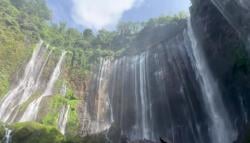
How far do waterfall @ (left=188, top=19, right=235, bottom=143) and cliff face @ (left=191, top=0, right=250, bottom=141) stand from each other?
654mm

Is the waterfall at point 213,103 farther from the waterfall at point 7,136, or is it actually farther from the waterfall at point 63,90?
the waterfall at point 7,136

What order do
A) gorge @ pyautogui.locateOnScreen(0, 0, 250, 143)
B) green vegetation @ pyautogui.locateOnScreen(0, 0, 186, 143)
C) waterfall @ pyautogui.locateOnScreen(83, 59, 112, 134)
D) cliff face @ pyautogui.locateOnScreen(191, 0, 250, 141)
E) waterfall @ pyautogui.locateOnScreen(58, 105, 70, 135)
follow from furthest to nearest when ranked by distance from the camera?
waterfall @ pyautogui.locateOnScreen(83, 59, 112, 134), waterfall @ pyautogui.locateOnScreen(58, 105, 70, 135), gorge @ pyautogui.locateOnScreen(0, 0, 250, 143), cliff face @ pyautogui.locateOnScreen(191, 0, 250, 141), green vegetation @ pyautogui.locateOnScreen(0, 0, 186, 143)

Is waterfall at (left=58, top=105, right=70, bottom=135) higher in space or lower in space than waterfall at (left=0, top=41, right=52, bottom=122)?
lower

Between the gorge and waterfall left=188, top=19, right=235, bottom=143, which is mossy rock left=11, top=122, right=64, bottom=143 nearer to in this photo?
the gorge

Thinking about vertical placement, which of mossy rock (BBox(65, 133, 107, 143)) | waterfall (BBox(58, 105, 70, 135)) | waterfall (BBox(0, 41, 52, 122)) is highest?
waterfall (BBox(0, 41, 52, 122))

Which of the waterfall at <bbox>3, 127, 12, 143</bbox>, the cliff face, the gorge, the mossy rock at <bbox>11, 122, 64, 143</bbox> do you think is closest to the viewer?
Answer: the mossy rock at <bbox>11, 122, 64, 143</bbox>

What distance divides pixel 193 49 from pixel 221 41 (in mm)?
4712

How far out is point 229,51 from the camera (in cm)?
2681

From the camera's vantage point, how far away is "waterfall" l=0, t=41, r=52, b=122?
2947 cm

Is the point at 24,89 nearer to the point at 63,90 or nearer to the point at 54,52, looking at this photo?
the point at 63,90

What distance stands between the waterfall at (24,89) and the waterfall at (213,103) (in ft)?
54.2

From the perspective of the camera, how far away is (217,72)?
2827cm

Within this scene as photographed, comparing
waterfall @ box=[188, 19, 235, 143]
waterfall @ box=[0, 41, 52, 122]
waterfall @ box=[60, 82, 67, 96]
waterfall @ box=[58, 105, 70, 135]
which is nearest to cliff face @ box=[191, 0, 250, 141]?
waterfall @ box=[188, 19, 235, 143]

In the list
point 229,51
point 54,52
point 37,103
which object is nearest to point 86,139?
point 37,103
